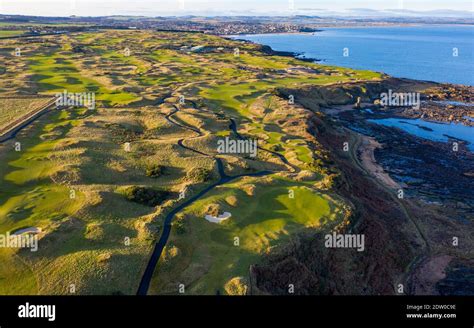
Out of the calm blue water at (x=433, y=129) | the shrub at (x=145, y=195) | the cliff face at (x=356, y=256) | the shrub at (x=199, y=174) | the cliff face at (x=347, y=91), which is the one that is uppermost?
the cliff face at (x=347, y=91)

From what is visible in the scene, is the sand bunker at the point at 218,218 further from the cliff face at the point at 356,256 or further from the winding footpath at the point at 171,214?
the cliff face at the point at 356,256

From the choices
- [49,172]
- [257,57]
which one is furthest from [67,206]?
[257,57]

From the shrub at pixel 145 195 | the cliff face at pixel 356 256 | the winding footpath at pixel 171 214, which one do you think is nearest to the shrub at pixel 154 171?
the shrub at pixel 145 195

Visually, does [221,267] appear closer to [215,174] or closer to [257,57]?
[215,174]

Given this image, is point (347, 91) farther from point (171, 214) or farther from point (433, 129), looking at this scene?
point (171, 214)

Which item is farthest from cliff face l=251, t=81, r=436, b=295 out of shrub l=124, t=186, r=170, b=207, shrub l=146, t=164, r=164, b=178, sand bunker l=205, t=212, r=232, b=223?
shrub l=146, t=164, r=164, b=178

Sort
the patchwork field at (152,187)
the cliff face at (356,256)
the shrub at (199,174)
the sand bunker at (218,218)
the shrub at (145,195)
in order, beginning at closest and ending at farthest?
the patchwork field at (152,187)
the cliff face at (356,256)
the sand bunker at (218,218)
the shrub at (145,195)
the shrub at (199,174)
